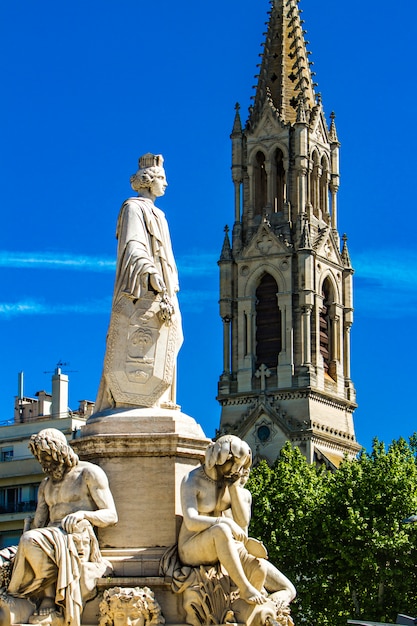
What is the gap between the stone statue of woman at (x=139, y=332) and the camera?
16688 mm

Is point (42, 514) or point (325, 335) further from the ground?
point (325, 335)

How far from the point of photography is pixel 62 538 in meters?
15.0

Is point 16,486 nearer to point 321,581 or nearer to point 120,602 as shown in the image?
point 321,581

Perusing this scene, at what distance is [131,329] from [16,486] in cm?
5542

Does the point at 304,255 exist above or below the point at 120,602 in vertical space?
above

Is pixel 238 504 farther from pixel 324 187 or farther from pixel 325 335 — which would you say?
pixel 324 187

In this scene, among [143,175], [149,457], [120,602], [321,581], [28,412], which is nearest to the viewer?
[120,602]

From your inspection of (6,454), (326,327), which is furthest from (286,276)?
(6,454)

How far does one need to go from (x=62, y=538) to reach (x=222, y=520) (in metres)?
1.51

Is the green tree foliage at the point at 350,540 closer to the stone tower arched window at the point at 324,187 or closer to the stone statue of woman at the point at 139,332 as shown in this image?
the stone statue of woman at the point at 139,332

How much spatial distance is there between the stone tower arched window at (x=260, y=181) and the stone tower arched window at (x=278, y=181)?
0.91 meters

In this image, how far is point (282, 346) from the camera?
10431 cm

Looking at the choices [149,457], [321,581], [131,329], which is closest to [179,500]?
[149,457]

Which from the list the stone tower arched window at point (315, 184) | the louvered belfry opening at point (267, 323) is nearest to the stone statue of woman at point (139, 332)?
the louvered belfry opening at point (267, 323)
